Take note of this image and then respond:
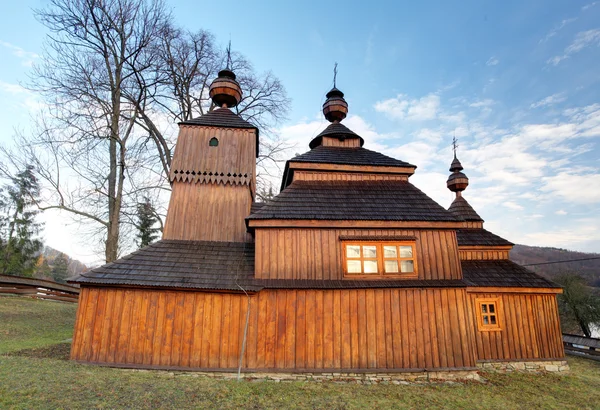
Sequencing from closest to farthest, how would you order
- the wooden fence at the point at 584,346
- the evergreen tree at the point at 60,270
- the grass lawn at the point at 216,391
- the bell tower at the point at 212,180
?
the grass lawn at the point at 216,391 → the bell tower at the point at 212,180 → the wooden fence at the point at 584,346 → the evergreen tree at the point at 60,270

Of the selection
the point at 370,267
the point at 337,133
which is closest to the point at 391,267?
the point at 370,267

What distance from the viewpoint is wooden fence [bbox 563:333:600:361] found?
1195cm

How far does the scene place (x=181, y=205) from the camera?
10.1m

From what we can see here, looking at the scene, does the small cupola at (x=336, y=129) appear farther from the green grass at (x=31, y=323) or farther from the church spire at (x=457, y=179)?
the green grass at (x=31, y=323)

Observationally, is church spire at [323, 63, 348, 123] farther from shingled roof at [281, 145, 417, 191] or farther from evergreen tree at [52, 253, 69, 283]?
evergreen tree at [52, 253, 69, 283]

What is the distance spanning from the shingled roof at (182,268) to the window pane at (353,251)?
2.70m

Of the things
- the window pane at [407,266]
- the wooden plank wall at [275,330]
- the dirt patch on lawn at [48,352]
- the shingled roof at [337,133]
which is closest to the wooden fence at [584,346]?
the wooden plank wall at [275,330]

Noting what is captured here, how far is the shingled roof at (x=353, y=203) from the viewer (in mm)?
8445

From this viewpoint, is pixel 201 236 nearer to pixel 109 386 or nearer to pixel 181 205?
pixel 181 205

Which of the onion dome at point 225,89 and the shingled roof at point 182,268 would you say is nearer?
the shingled roof at point 182,268

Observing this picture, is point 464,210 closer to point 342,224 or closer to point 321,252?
point 342,224

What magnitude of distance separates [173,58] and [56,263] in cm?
3887

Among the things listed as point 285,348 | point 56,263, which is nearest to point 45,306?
point 285,348

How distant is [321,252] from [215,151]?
220 inches
